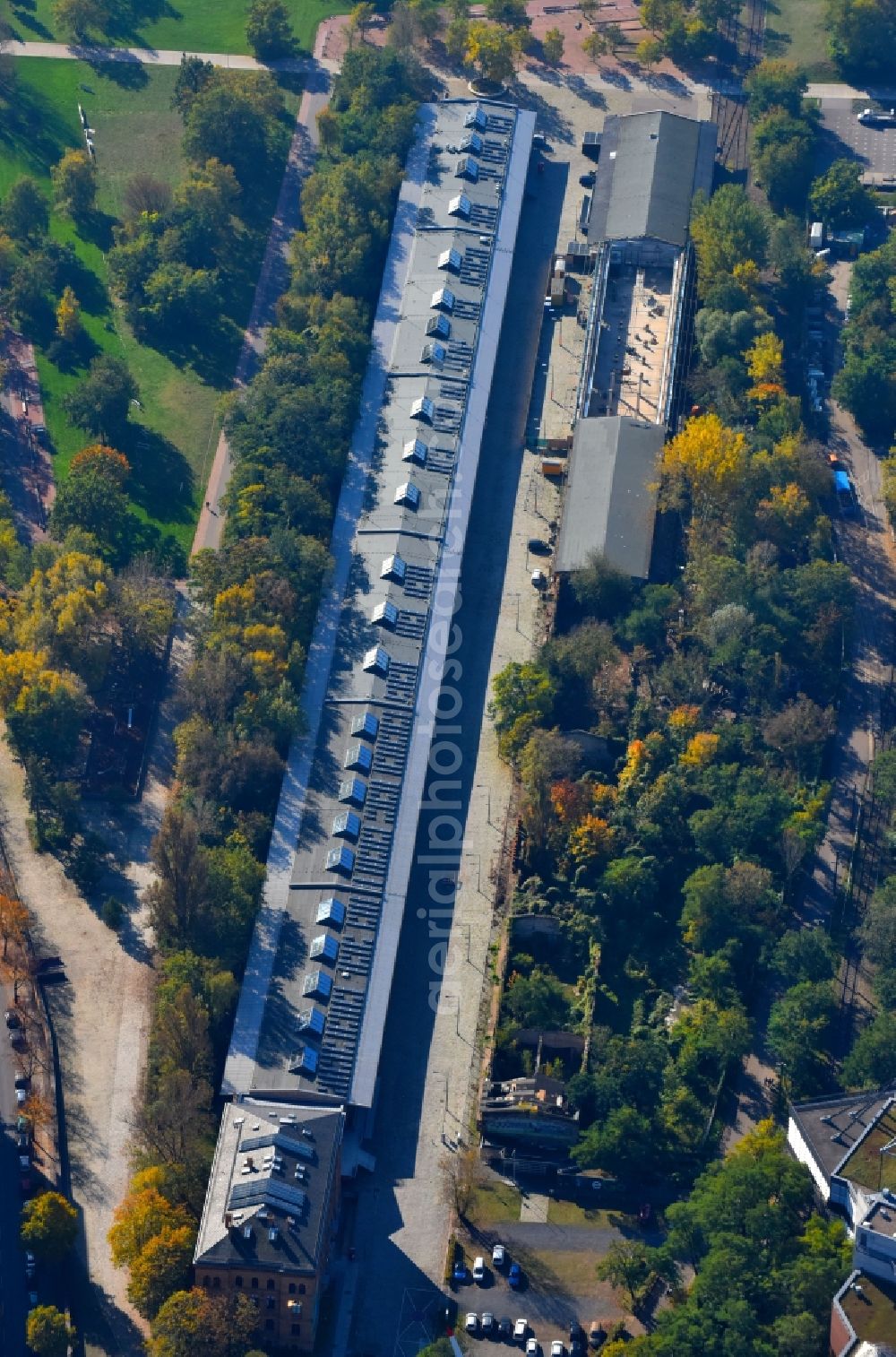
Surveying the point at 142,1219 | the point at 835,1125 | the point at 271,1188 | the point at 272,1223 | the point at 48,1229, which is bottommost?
the point at 48,1229

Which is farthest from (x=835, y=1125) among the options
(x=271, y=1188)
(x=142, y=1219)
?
(x=142, y=1219)

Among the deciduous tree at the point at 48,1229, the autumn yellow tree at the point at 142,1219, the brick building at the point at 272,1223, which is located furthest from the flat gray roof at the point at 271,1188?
the deciduous tree at the point at 48,1229

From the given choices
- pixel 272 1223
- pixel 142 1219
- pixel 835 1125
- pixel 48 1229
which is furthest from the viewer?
pixel 835 1125

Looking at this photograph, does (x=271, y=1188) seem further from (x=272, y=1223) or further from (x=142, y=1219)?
(x=142, y=1219)

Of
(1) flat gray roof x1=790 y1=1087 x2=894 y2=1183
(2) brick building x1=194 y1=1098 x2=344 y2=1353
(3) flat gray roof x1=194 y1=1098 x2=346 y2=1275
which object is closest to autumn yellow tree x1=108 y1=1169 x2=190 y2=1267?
(3) flat gray roof x1=194 y1=1098 x2=346 y2=1275

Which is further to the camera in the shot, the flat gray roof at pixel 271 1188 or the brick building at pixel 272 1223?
the flat gray roof at pixel 271 1188

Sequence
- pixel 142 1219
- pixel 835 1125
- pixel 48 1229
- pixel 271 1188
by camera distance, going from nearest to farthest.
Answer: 1. pixel 271 1188
2. pixel 142 1219
3. pixel 48 1229
4. pixel 835 1125

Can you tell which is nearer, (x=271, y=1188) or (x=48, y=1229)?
(x=271, y=1188)

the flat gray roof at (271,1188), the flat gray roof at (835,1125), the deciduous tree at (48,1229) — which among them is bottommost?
the deciduous tree at (48,1229)

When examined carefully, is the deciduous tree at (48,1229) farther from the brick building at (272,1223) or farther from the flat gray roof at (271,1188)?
the brick building at (272,1223)
